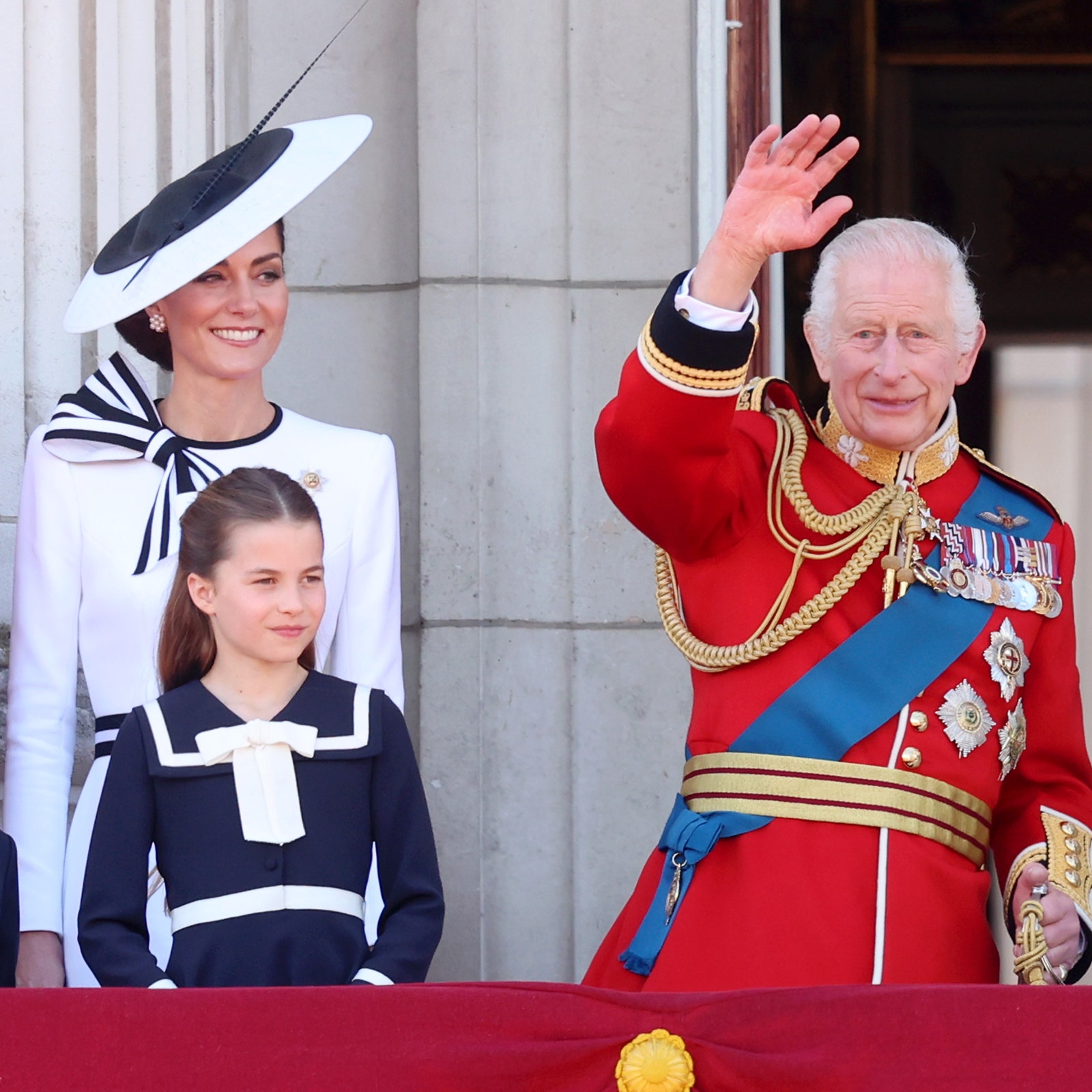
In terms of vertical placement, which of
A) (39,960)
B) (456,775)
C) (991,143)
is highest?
(991,143)

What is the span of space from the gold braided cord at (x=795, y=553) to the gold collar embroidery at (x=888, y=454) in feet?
0.12

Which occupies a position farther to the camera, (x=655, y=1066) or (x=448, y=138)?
(x=448, y=138)

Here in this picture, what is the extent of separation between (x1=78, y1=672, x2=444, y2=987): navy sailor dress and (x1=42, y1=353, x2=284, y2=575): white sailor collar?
32cm

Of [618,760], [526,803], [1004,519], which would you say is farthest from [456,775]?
[1004,519]

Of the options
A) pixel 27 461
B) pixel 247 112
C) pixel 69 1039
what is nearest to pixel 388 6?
pixel 247 112

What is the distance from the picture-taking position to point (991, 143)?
539 centimetres

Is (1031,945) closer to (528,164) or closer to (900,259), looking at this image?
(900,259)

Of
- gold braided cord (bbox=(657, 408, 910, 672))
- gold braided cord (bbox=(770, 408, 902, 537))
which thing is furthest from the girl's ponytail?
gold braided cord (bbox=(770, 408, 902, 537))

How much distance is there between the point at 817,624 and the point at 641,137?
65.7 inches

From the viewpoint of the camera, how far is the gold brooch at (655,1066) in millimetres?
1926

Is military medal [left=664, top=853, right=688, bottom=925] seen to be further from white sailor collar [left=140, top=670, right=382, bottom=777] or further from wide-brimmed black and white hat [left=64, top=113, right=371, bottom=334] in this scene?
wide-brimmed black and white hat [left=64, top=113, right=371, bottom=334]

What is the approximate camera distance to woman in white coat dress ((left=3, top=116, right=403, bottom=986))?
262cm

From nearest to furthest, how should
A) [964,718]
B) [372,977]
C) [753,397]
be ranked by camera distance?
[372,977] → [964,718] → [753,397]

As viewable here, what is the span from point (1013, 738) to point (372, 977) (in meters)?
0.85
